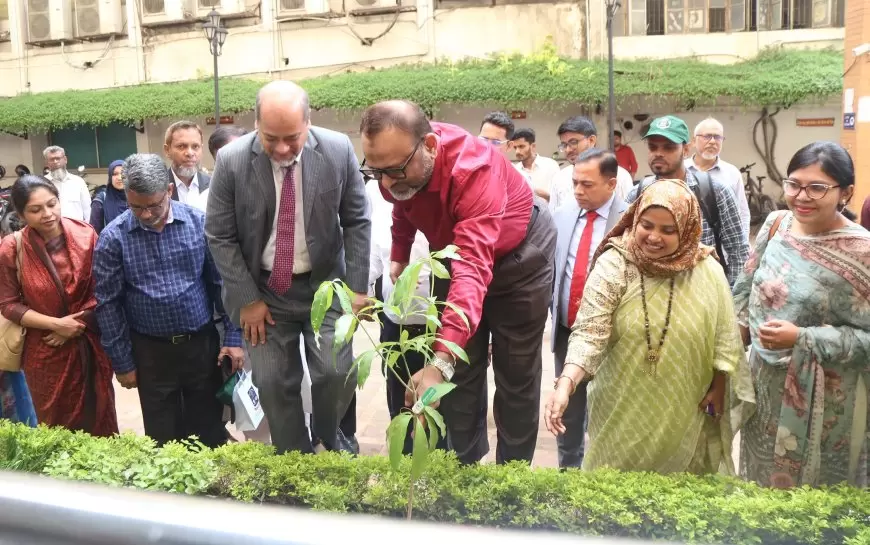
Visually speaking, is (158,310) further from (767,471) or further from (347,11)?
(347,11)

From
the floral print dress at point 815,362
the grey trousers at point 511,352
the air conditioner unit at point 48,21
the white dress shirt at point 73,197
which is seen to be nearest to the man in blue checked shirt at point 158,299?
the grey trousers at point 511,352

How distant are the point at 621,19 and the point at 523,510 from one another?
14.1 metres

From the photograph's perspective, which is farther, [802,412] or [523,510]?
[802,412]

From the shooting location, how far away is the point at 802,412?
8.91 ft

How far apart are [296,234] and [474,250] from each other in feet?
3.19

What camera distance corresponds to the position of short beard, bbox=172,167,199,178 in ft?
15.1

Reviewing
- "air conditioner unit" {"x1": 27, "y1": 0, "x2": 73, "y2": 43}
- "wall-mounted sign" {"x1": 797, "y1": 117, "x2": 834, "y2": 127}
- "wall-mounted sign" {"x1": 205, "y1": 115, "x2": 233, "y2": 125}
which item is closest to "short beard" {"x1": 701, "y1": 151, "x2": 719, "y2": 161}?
"wall-mounted sign" {"x1": 797, "y1": 117, "x2": 834, "y2": 127}

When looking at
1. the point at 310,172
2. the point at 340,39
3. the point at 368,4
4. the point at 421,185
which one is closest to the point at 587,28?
the point at 368,4

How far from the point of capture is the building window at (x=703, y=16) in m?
14.5

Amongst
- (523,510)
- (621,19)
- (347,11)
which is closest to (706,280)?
(523,510)

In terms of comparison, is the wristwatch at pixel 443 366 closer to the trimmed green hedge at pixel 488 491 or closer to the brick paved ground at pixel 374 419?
the trimmed green hedge at pixel 488 491

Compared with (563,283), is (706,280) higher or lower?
higher

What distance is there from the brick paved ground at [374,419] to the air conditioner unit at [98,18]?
1370 centimetres

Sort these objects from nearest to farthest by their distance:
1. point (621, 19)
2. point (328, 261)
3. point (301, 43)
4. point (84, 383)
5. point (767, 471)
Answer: point (767, 471) < point (328, 261) < point (84, 383) < point (621, 19) < point (301, 43)
